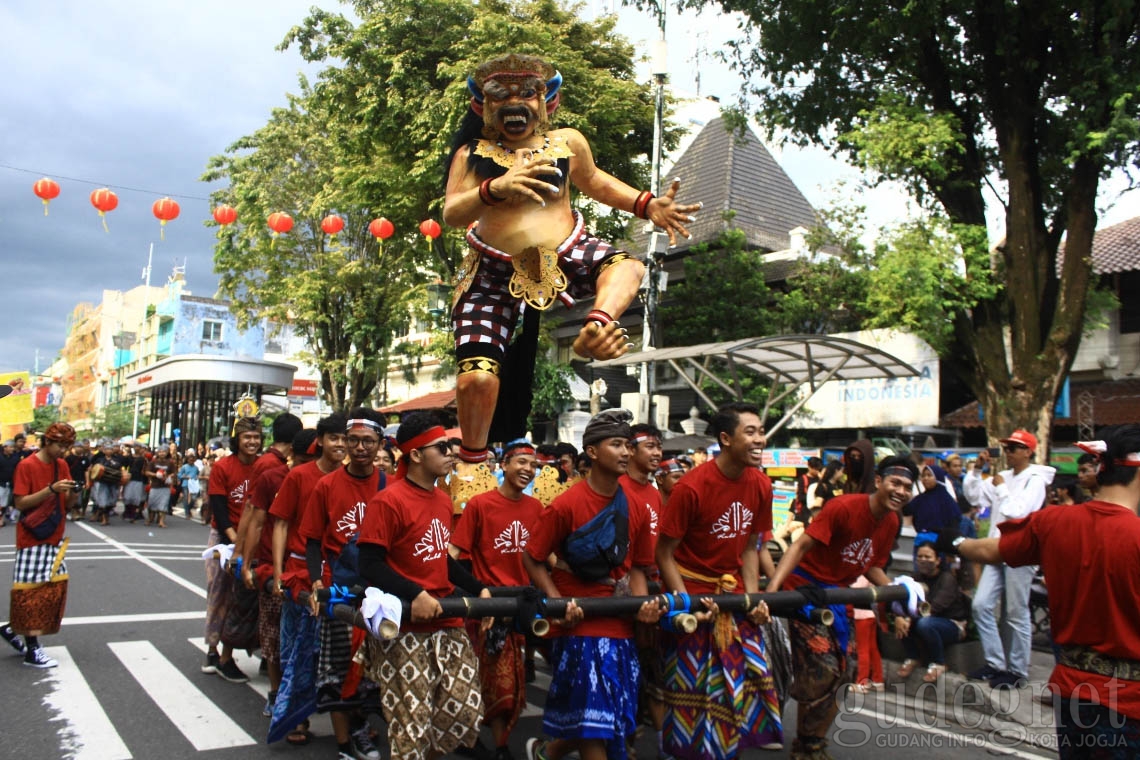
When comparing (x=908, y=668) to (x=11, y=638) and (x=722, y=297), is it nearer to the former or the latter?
(x=11, y=638)

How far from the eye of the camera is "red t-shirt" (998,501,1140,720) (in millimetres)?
3350

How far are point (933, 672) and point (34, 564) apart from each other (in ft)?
22.5

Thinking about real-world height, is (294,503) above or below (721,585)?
above

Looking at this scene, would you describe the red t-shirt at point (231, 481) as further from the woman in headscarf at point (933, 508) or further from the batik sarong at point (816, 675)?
the woman in headscarf at point (933, 508)

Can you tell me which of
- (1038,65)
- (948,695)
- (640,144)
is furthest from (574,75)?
(948,695)

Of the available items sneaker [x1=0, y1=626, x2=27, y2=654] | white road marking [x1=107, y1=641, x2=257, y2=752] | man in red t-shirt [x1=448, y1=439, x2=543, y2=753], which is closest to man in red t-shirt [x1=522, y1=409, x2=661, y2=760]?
man in red t-shirt [x1=448, y1=439, x2=543, y2=753]

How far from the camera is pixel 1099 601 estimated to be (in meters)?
3.42

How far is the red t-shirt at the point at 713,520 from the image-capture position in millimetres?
4621

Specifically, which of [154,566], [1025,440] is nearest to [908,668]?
[1025,440]

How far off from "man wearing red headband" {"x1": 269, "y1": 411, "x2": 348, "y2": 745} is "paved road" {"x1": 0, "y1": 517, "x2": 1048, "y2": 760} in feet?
1.05

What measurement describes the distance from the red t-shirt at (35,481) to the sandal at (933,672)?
669cm

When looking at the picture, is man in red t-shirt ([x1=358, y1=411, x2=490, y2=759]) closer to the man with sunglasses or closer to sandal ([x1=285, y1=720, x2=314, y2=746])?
sandal ([x1=285, y1=720, x2=314, y2=746])

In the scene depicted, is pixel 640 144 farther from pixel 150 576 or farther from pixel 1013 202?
pixel 150 576

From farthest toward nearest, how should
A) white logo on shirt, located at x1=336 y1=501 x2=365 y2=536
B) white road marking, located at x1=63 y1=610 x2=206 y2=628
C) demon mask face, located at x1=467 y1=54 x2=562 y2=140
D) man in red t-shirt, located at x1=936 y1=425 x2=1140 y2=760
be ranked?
1. white road marking, located at x1=63 y1=610 x2=206 y2=628
2. white logo on shirt, located at x1=336 y1=501 x2=365 y2=536
3. demon mask face, located at x1=467 y1=54 x2=562 y2=140
4. man in red t-shirt, located at x1=936 y1=425 x2=1140 y2=760
